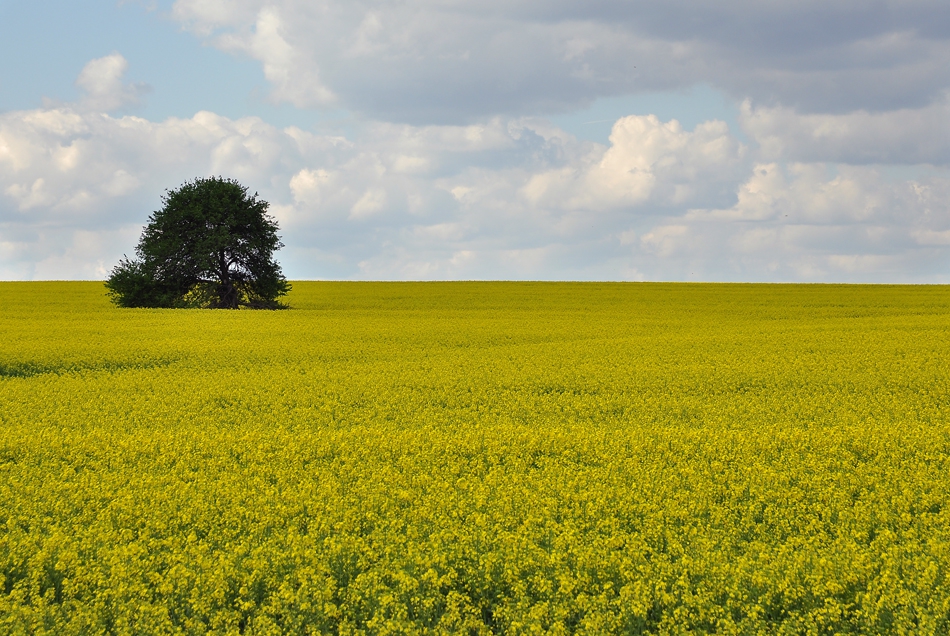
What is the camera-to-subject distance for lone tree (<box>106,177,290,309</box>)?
5141 centimetres

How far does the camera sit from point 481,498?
29.4 ft

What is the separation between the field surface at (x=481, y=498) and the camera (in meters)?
6.90

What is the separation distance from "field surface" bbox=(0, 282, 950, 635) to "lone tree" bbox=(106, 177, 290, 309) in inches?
1189

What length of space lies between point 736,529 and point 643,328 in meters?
28.3

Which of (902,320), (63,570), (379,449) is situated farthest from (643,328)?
(63,570)

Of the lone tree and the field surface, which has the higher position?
the lone tree

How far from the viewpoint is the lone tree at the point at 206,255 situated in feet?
169

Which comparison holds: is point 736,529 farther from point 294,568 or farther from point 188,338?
point 188,338

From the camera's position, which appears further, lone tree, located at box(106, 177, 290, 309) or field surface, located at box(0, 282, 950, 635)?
lone tree, located at box(106, 177, 290, 309)

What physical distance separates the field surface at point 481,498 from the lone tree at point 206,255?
30206mm

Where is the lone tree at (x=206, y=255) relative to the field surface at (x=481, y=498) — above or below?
above

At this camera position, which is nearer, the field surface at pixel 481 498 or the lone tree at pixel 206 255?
the field surface at pixel 481 498

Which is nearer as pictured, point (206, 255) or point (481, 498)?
point (481, 498)

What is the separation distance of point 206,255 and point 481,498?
4536 cm
